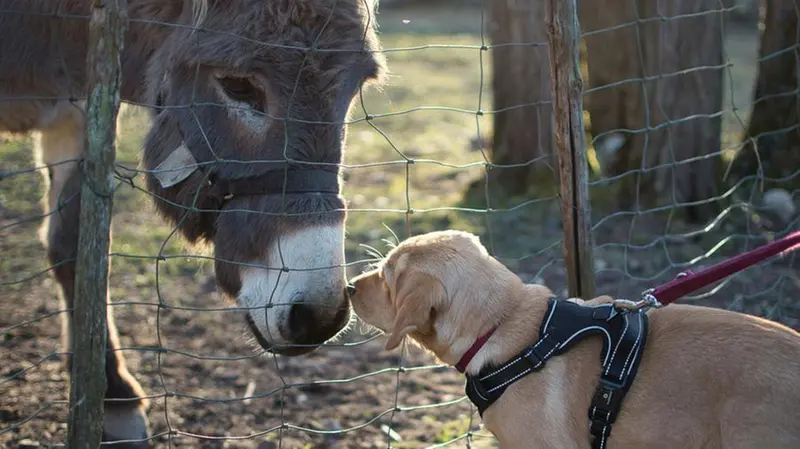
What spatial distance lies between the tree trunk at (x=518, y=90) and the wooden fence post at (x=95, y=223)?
4.59 metres

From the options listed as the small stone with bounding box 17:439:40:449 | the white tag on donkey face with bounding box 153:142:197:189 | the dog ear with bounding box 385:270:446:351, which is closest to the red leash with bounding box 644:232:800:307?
the dog ear with bounding box 385:270:446:351

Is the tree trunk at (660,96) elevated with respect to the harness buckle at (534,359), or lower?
elevated

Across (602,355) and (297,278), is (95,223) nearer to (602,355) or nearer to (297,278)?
(297,278)

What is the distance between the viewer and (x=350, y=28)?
3465mm

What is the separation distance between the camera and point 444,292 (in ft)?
9.37

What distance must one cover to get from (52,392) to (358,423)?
55.6 inches

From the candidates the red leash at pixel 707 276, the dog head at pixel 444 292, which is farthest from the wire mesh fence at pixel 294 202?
the red leash at pixel 707 276

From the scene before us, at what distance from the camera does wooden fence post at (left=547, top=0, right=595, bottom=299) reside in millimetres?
3219

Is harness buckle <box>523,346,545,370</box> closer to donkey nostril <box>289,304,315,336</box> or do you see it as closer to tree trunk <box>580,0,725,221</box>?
donkey nostril <box>289,304,315,336</box>

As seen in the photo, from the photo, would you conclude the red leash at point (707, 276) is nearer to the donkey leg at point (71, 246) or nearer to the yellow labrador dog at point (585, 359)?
the yellow labrador dog at point (585, 359)

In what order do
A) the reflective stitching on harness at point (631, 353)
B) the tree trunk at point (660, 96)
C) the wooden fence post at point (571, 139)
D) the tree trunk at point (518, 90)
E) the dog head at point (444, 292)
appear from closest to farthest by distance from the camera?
1. the reflective stitching on harness at point (631, 353)
2. the dog head at point (444, 292)
3. the wooden fence post at point (571, 139)
4. the tree trunk at point (660, 96)
5. the tree trunk at point (518, 90)

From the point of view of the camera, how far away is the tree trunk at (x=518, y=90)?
7004 mm

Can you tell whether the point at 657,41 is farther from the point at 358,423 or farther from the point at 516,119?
the point at 358,423

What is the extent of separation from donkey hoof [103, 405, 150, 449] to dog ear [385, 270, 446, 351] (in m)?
1.61
